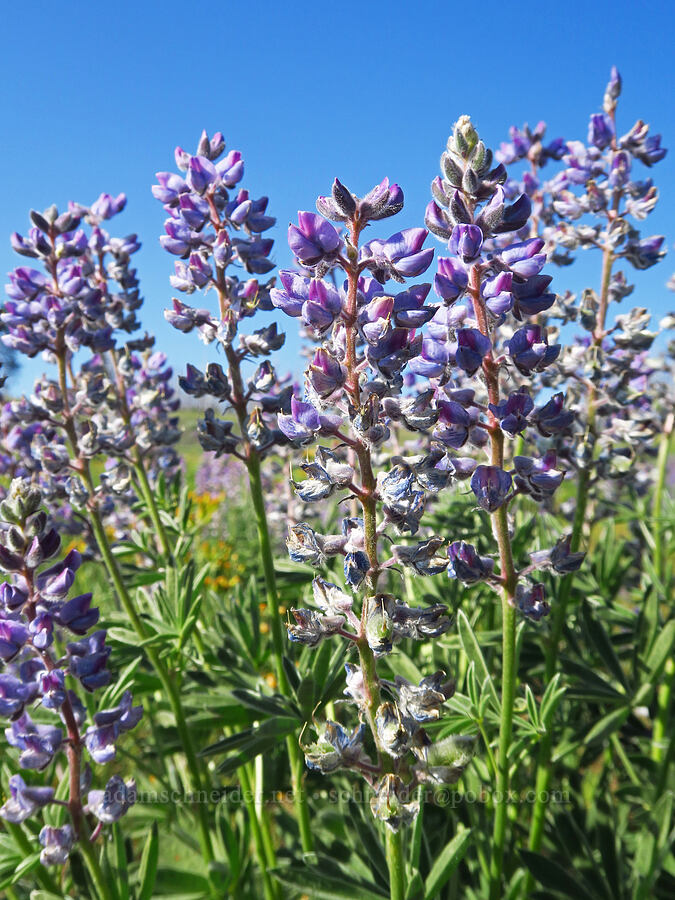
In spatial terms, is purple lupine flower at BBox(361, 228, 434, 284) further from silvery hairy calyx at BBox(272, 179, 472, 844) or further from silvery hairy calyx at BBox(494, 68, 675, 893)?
silvery hairy calyx at BBox(494, 68, 675, 893)

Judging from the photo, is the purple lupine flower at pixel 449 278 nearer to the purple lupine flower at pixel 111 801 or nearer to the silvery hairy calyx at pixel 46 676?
the silvery hairy calyx at pixel 46 676

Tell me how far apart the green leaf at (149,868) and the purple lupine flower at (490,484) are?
1.50 meters

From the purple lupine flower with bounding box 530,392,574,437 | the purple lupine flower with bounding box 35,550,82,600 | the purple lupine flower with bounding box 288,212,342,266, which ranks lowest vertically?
the purple lupine flower with bounding box 35,550,82,600

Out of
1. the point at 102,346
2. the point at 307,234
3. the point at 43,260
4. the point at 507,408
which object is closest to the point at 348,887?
the point at 507,408

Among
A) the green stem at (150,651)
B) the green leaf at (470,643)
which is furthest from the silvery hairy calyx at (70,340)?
the green leaf at (470,643)

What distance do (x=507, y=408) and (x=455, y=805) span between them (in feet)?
6.23

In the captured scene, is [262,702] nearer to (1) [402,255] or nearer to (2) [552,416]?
(2) [552,416]

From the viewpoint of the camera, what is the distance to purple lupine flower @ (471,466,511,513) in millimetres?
1729

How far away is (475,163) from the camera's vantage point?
5.55 feet

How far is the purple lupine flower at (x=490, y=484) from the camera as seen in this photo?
173 cm

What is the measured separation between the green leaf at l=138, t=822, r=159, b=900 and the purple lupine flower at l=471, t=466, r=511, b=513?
59.0 inches

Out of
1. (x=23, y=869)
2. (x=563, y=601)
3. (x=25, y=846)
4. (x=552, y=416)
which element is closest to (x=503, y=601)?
(x=552, y=416)

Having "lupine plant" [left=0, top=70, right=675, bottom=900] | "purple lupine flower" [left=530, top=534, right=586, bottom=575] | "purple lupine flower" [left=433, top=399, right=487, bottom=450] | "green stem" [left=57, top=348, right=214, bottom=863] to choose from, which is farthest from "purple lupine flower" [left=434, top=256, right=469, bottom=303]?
"green stem" [left=57, top=348, right=214, bottom=863]

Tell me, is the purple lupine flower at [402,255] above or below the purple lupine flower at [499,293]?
above
